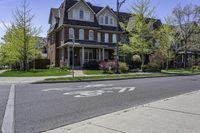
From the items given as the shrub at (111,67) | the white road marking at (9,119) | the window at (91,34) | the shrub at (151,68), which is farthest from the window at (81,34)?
the white road marking at (9,119)

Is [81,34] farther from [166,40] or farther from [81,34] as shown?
[166,40]

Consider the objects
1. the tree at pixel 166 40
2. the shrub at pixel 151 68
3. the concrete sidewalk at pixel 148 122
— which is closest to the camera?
the concrete sidewalk at pixel 148 122

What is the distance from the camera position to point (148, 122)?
772 cm

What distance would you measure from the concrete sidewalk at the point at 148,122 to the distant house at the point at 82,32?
2980cm

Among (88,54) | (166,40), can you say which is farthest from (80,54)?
(166,40)

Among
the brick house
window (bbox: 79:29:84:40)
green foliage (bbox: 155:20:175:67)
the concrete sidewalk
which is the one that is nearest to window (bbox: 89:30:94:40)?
the brick house

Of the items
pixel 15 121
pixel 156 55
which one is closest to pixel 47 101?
pixel 15 121

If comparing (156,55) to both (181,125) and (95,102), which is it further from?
(181,125)

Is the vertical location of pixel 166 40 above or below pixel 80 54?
above

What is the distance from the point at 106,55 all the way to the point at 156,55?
951 cm

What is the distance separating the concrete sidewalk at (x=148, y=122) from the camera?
22.9 feet

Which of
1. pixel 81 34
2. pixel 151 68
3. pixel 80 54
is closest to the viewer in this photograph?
pixel 151 68

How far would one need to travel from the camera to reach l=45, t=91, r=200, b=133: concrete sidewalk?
6.98 m

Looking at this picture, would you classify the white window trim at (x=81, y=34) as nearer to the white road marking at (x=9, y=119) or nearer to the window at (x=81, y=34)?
the window at (x=81, y=34)
